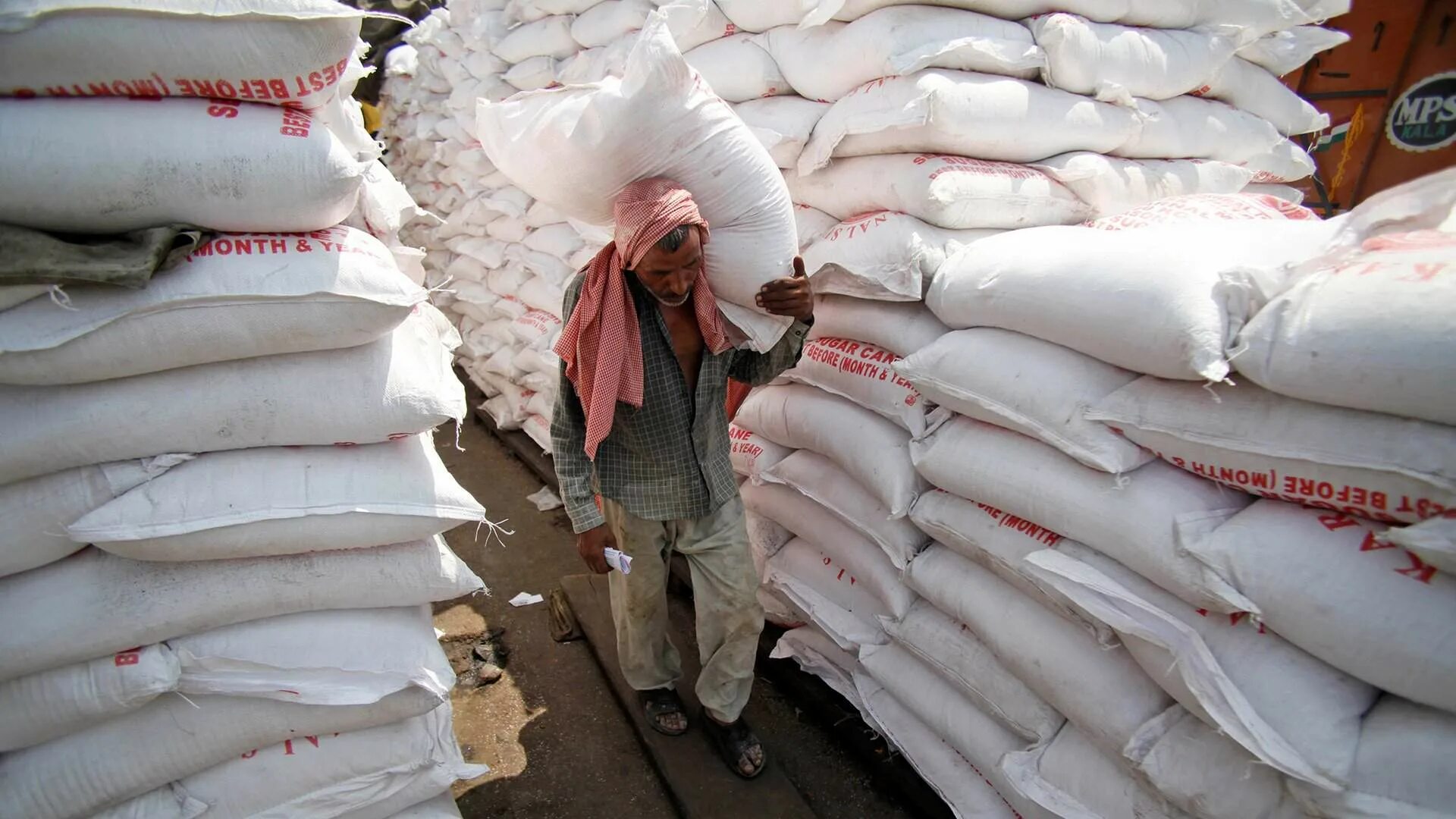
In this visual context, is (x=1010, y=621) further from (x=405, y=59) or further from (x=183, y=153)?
(x=405, y=59)

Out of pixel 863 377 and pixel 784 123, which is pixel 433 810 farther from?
pixel 784 123

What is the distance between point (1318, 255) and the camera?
1301 mm

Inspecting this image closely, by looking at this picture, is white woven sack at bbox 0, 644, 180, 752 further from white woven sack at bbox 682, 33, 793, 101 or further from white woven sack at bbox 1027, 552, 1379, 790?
white woven sack at bbox 682, 33, 793, 101

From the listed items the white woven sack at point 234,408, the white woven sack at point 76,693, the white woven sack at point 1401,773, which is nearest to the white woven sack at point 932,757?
the white woven sack at point 1401,773

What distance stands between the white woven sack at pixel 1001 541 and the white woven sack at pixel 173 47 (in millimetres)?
1740

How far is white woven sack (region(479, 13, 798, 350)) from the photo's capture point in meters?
1.54

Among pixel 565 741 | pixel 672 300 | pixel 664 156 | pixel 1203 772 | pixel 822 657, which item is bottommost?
pixel 565 741

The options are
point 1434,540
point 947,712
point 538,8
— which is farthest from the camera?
point 538,8

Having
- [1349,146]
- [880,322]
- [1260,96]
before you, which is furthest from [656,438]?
[1349,146]

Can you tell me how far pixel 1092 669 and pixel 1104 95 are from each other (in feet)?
5.51

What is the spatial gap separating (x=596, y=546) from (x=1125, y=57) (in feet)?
7.15

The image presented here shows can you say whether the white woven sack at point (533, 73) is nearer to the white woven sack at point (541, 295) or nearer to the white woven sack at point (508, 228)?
the white woven sack at point (508, 228)

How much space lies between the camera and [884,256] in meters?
2.00

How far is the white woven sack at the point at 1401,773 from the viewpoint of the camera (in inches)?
40.3
